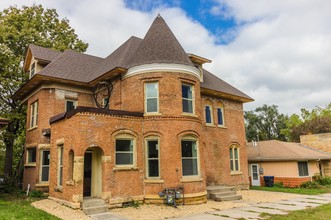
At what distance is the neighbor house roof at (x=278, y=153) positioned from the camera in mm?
21656

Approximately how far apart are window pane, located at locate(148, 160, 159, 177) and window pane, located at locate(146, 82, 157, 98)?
349cm

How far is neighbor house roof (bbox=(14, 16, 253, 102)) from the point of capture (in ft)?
47.7

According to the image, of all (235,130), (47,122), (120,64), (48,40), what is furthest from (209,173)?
(48,40)

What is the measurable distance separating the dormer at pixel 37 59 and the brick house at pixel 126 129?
131 mm

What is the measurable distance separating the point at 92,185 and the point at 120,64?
699 cm

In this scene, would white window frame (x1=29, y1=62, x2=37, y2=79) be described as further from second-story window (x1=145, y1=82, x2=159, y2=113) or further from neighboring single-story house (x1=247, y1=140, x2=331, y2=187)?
neighboring single-story house (x1=247, y1=140, x2=331, y2=187)

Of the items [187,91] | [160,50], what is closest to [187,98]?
[187,91]

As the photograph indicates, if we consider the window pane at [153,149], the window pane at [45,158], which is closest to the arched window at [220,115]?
the window pane at [153,149]

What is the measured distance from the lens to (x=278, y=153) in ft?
75.1

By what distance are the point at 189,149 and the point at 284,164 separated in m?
12.3

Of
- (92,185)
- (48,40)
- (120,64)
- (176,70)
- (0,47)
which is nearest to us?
(92,185)

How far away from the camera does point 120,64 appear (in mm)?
15367

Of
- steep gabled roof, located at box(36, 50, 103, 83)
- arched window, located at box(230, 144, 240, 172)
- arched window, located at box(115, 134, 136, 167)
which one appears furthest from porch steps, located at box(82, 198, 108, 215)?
arched window, located at box(230, 144, 240, 172)

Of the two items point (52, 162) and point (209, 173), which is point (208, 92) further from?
point (52, 162)
